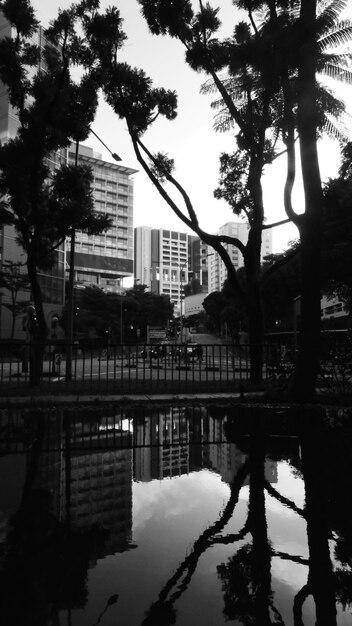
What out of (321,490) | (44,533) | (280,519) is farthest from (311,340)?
(44,533)

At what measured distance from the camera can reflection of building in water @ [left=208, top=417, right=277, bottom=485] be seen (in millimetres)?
4294

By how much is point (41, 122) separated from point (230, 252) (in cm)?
15624

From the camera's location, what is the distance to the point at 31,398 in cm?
1033

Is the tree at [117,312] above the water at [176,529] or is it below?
above

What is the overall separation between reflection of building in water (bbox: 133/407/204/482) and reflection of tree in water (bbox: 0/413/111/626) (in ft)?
4.32

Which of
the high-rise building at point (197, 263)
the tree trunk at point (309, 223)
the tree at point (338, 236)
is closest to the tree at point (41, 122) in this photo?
the tree trunk at point (309, 223)

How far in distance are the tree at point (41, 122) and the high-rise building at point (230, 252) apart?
144m

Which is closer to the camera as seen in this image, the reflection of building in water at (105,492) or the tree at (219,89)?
the reflection of building in water at (105,492)

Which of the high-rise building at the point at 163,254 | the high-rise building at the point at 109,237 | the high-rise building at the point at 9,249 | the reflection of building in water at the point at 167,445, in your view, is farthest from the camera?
the high-rise building at the point at 163,254

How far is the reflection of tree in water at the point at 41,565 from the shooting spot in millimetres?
2064

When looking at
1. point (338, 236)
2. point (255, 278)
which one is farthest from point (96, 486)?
point (338, 236)

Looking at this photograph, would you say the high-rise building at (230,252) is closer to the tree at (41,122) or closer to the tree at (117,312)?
the tree at (117,312)

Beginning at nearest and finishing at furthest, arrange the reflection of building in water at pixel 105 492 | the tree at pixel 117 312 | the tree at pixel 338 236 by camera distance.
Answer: the reflection of building in water at pixel 105 492 < the tree at pixel 338 236 < the tree at pixel 117 312

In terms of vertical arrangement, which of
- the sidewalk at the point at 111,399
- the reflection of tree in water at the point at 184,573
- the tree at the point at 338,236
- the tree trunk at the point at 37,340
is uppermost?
the tree at the point at 338,236
